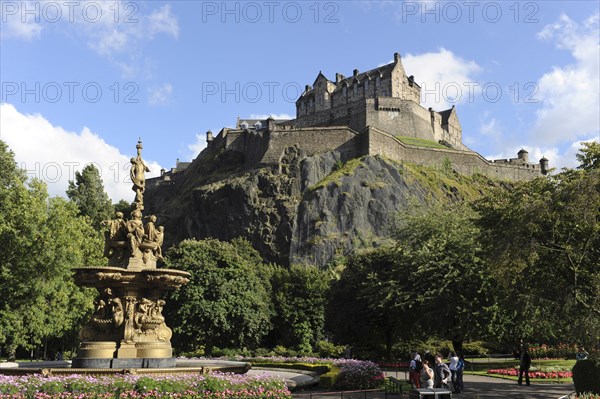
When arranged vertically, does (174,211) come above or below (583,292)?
above

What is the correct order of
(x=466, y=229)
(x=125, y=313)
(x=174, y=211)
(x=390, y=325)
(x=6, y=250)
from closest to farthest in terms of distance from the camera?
(x=125, y=313) < (x=6, y=250) < (x=466, y=229) < (x=390, y=325) < (x=174, y=211)

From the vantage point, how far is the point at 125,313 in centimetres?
1692

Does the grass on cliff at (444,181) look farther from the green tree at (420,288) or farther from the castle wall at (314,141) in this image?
the green tree at (420,288)

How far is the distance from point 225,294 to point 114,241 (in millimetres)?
22900

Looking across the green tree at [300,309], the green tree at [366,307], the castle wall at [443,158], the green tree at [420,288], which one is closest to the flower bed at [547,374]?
the green tree at [420,288]

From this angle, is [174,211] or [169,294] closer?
[169,294]

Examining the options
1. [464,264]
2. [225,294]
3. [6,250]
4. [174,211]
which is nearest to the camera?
[6,250]

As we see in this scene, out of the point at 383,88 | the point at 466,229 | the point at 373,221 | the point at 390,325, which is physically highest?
the point at 383,88

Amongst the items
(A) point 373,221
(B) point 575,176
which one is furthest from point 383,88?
(B) point 575,176

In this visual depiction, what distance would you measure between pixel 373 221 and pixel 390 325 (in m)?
36.4

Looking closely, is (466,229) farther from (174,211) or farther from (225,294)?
(174,211)

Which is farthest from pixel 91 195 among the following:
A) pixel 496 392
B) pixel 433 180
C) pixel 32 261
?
pixel 496 392

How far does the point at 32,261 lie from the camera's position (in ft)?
97.3

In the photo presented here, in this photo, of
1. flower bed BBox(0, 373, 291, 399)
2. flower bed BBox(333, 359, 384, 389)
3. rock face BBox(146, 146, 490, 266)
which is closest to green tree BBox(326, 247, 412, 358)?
flower bed BBox(333, 359, 384, 389)
